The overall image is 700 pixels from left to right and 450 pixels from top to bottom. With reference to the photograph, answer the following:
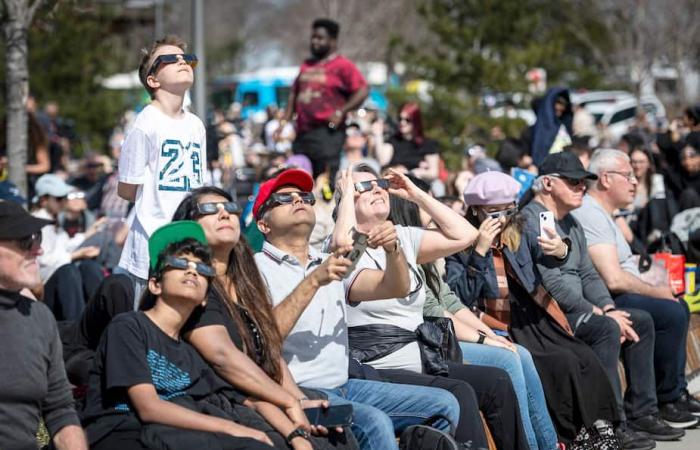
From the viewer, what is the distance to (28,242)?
4551 millimetres

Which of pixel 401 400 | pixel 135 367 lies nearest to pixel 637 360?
pixel 401 400

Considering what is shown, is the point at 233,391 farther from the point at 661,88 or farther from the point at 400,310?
the point at 661,88

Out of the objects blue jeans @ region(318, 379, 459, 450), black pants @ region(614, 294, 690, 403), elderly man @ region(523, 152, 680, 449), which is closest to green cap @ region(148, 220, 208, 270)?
blue jeans @ region(318, 379, 459, 450)

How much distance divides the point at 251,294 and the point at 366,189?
1.12 metres

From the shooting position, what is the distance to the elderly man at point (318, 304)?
18.6 ft

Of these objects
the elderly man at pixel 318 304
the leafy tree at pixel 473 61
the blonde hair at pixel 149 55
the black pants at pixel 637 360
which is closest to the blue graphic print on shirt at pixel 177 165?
the blonde hair at pixel 149 55

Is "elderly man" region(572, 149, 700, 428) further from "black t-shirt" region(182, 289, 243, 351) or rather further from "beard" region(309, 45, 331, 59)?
"black t-shirt" region(182, 289, 243, 351)

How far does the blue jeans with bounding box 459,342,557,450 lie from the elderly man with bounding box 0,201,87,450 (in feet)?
9.30

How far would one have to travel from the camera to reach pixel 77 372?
19.4 feet

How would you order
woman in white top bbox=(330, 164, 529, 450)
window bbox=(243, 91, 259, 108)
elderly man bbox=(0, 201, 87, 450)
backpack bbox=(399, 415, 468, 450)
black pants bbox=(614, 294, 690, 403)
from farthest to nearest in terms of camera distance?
window bbox=(243, 91, 259, 108) < black pants bbox=(614, 294, 690, 403) < woman in white top bbox=(330, 164, 529, 450) < backpack bbox=(399, 415, 468, 450) < elderly man bbox=(0, 201, 87, 450)

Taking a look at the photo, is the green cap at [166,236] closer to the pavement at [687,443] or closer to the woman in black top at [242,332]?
the woman in black top at [242,332]

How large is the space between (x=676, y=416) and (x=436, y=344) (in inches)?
113

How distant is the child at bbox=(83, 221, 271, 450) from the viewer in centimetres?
463

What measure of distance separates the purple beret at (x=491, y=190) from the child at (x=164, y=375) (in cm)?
282
